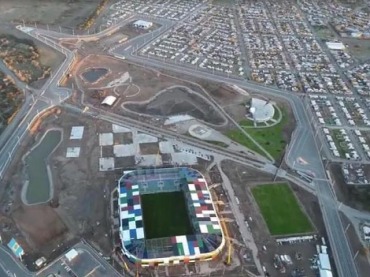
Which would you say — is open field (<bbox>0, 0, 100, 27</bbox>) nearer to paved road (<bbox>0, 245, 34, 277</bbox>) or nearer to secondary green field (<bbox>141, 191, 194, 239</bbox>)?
secondary green field (<bbox>141, 191, 194, 239</bbox>)

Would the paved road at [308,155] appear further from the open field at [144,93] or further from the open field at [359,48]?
the open field at [359,48]

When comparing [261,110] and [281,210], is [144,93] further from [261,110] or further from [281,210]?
[281,210]

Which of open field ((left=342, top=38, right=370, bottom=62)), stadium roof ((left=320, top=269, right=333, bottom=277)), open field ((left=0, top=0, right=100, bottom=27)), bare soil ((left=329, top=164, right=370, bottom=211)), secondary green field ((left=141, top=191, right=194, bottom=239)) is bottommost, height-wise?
open field ((left=342, top=38, right=370, bottom=62))

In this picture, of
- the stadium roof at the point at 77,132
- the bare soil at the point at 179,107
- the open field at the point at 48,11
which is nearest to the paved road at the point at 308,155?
the bare soil at the point at 179,107

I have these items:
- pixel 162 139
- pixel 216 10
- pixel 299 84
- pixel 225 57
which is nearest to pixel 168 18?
pixel 216 10

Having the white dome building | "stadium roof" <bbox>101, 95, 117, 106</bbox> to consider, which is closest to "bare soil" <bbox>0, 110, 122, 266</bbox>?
"stadium roof" <bbox>101, 95, 117, 106</bbox>

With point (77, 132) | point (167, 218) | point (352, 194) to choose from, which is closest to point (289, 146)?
point (352, 194)

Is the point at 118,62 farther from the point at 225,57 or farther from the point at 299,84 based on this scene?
the point at 299,84
